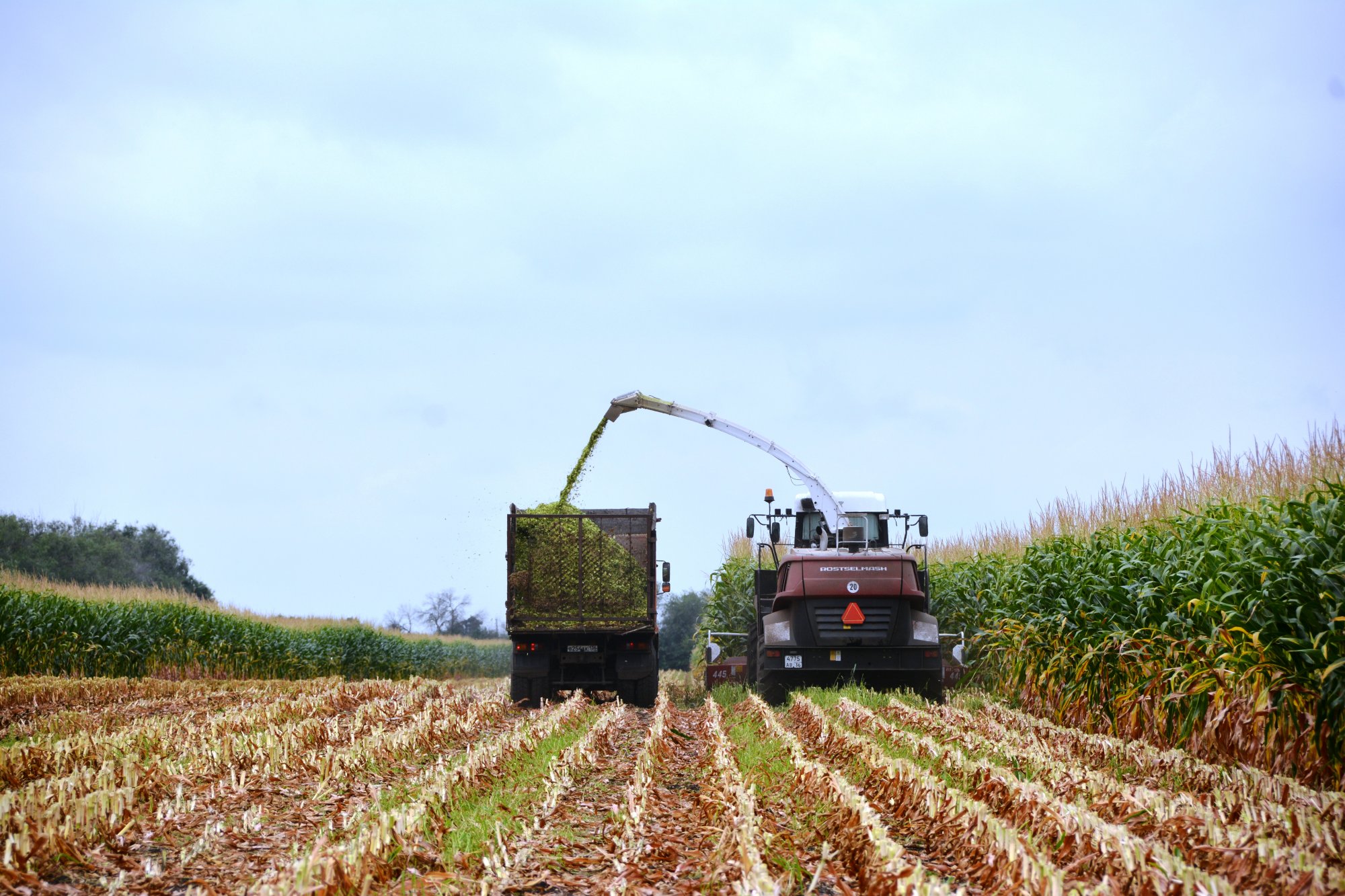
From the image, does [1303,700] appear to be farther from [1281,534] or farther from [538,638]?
[538,638]

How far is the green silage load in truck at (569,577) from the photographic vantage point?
51.2ft

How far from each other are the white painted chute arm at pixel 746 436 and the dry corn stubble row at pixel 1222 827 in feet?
30.0

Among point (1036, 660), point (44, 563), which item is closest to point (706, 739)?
point (1036, 660)

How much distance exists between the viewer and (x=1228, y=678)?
7.73 metres

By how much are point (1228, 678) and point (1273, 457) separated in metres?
3.45

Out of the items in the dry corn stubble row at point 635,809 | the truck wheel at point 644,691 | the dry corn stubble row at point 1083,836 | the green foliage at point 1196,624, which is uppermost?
the green foliage at point 1196,624

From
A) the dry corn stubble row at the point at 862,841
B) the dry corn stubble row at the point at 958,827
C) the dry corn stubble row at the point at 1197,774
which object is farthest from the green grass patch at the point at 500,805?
the dry corn stubble row at the point at 1197,774

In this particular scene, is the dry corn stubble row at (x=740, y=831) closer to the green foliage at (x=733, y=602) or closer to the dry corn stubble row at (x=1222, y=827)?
the dry corn stubble row at (x=1222, y=827)

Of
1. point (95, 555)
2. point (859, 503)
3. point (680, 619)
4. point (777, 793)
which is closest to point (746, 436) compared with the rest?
point (859, 503)

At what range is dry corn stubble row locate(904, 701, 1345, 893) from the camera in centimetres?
433

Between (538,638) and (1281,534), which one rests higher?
(1281,534)

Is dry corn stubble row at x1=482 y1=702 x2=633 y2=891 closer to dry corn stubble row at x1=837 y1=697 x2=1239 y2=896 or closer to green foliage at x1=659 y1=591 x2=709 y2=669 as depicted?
dry corn stubble row at x1=837 y1=697 x2=1239 y2=896

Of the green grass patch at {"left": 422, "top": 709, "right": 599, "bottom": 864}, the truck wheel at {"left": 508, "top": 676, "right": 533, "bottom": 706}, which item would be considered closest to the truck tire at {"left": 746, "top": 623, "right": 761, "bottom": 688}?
the truck wheel at {"left": 508, "top": 676, "right": 533, "bottom": 706}

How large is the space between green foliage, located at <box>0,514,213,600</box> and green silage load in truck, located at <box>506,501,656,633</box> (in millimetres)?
36495
